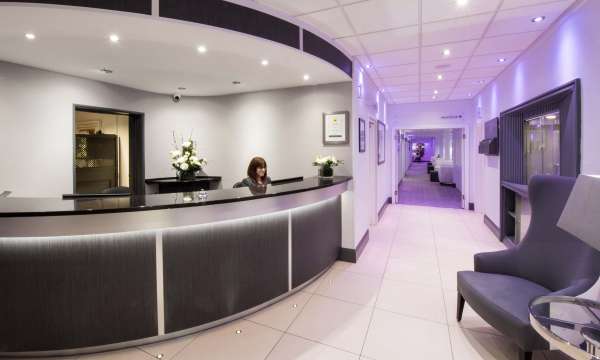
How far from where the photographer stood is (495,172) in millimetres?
5852

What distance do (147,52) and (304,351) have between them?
3.39 m

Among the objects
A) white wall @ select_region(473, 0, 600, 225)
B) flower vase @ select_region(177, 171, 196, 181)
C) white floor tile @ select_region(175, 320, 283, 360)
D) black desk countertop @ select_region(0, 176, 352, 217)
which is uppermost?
white wall @ select_region(473, 0, 600, 225)

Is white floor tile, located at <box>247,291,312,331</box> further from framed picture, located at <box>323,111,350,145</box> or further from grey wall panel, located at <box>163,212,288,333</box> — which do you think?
framed picture, located at <box>323,111,350,145</box>

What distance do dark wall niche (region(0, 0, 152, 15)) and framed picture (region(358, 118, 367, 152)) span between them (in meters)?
3.23

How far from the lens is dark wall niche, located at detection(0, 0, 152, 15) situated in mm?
2172

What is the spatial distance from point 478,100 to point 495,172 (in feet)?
8.57

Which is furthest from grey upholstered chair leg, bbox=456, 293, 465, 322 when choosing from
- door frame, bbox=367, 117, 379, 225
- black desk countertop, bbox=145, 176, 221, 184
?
black desk countertop, bbox=145, 176, 221, 184

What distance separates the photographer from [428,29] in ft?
11.6

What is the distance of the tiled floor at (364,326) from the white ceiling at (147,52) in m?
2.68

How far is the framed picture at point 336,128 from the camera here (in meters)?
4.32

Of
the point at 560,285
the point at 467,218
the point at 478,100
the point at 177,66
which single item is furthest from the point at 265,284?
the point at 478,100

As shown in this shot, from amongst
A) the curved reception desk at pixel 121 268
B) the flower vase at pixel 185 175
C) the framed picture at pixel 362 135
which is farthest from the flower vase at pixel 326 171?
the flower vase at pixel 185 175

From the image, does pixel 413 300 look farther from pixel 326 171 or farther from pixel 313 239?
pixel 326 171

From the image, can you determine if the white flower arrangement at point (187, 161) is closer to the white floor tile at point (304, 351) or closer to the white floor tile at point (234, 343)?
the white floor tile at point (234, 343)
